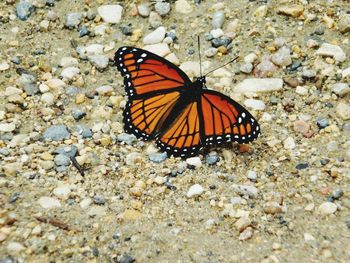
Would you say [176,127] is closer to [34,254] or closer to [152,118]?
[152,118]

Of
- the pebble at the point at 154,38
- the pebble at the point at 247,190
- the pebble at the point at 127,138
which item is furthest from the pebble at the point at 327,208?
the pebble at the point at 154,38

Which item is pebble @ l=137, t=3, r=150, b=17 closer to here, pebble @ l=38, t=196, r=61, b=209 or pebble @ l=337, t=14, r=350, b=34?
pebble @ l=337, t=14, r=350, b=34

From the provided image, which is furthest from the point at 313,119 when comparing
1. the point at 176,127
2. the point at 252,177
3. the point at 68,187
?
the point at 68,187

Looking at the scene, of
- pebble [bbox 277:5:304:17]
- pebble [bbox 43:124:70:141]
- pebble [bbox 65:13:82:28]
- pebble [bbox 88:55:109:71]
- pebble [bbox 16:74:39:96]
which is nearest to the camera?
pebble [bbox 43:124:70:141]

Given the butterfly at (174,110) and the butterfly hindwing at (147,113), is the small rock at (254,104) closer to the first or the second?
the butterfly at (174,110)

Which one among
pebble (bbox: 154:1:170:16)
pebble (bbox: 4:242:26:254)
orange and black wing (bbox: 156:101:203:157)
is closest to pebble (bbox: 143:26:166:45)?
pebble (bbox: 154:1:170:16)

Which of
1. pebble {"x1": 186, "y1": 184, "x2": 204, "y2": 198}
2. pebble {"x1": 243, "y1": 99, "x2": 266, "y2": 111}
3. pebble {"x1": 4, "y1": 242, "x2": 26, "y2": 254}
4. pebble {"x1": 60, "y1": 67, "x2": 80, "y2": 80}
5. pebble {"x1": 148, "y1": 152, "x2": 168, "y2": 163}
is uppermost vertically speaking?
pebble {"x1": 60, "y1": 67, "x2": 80, "y2": 80}

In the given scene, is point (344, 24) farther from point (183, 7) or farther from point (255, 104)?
point (183, 7)
